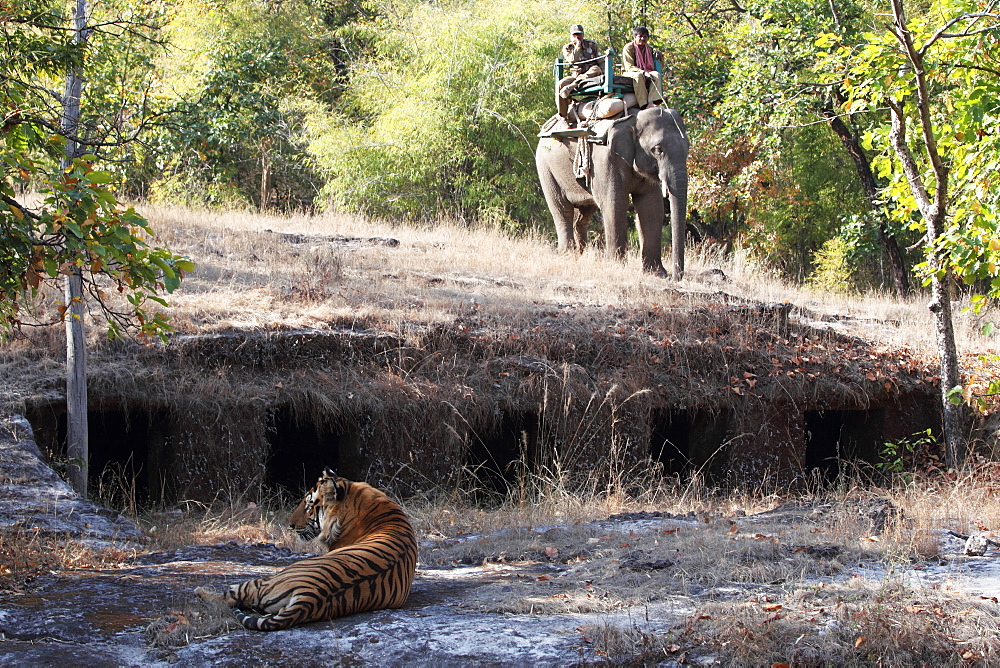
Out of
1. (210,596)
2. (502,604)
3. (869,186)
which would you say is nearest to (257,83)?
(869,186)

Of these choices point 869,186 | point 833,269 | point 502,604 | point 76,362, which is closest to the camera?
point 502,604

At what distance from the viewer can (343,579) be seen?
5.42 meters

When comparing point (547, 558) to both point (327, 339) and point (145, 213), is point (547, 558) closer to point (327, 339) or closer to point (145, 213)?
point (327, 339)

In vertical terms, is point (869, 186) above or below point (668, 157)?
above

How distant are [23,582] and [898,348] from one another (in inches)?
396

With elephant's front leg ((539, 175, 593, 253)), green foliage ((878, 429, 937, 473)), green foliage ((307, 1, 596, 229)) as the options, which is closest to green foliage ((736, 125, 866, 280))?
green foliage ((307, 1, 596, 229))

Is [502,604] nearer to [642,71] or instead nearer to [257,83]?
[642,71]

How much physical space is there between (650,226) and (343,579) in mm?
11220

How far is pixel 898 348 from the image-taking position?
492 inches

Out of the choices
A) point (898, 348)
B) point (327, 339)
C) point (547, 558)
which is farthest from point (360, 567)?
point (898, 348)

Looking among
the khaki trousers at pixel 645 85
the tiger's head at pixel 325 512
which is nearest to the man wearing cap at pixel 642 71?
the khaki trousers at pixel 645 85

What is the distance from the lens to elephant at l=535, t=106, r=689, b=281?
48.6 feet

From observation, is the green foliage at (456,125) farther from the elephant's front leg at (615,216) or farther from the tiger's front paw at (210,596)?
the tiger's front paw at (210,596)

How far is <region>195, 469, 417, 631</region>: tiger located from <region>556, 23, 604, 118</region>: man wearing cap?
10.8 m
